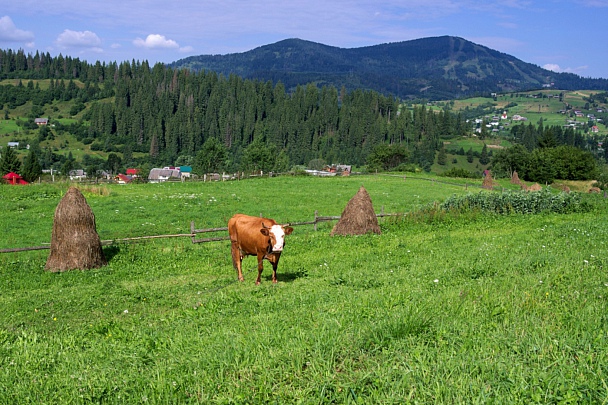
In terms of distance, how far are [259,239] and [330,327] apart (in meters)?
7.96

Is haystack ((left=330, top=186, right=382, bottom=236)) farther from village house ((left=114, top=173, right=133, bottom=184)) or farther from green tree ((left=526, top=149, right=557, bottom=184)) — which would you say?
green tree ((left=526, top=149, right=557, bottom=184))

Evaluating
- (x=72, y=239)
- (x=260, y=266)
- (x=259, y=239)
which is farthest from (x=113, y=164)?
(x=260, y=266)

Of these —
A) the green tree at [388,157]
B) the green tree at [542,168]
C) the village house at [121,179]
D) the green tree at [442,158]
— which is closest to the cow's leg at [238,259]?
the village house at [121,179]

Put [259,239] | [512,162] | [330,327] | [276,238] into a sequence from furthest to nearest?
1. [512,162]
2. [259,239]
3. [276,238]
4. [330,327]

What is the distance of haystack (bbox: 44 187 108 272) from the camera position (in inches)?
732

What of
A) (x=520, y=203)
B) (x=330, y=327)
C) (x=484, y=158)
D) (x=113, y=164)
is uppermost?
(x=330, y=327)

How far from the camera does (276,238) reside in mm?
13953

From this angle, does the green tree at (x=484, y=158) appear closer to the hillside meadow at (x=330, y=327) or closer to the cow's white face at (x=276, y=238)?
the hillside meadow at (x=330, y=327)

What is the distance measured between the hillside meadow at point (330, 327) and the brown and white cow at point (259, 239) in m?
0.70

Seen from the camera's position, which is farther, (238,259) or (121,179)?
(121,179)

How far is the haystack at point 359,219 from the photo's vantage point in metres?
23.9

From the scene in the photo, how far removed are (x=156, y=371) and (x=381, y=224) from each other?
20727mm

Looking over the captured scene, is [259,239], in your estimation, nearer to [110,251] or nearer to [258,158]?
[110,251]

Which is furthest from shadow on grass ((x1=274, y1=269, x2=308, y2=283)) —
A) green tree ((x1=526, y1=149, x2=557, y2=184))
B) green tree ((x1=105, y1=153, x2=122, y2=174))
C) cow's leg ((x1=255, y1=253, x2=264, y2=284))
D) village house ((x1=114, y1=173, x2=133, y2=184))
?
green tree ((x1=105, y1=153, x2=122, y2=174))
